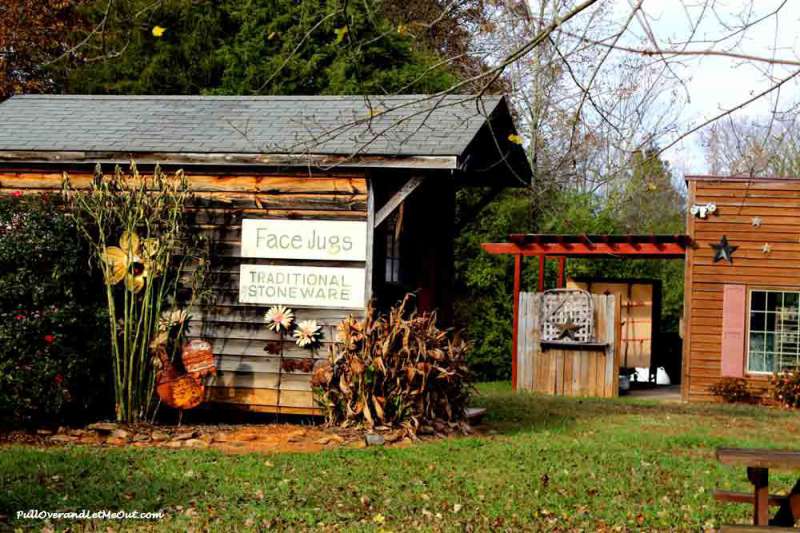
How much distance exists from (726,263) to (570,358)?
10.6 ft

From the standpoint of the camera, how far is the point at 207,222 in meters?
12.1

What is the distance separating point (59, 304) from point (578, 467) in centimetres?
558

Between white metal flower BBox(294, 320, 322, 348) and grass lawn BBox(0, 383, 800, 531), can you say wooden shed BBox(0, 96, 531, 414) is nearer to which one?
white metal flower BBox(294, 320, 322, 348)

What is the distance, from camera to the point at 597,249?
18.7 m

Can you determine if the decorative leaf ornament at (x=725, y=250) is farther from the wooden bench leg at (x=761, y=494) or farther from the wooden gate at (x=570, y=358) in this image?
the wooden bench leg at (x=761, y=494)

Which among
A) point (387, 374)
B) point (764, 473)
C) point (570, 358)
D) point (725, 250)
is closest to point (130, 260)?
point (387, 374)

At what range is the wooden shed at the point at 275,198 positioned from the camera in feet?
37.8

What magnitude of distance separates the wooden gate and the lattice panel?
0.11 meters

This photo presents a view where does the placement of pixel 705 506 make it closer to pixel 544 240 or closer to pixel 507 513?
pixel 507 513

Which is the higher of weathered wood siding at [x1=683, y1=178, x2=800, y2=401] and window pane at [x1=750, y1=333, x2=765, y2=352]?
weathered wood siding at [x1=683, y1=178, x2=800, y2=401]

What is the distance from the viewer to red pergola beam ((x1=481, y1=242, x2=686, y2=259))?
60.6 ft

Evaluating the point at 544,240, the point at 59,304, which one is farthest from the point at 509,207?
the point at 59,304

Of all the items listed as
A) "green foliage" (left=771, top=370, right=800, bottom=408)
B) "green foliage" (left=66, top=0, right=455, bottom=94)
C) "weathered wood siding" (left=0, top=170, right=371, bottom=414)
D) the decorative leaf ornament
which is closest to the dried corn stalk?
"weathered wood siding" (left=0, top=170, right=371, bottom=414)

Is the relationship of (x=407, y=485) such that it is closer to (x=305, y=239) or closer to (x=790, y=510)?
(x=790, y=510)
